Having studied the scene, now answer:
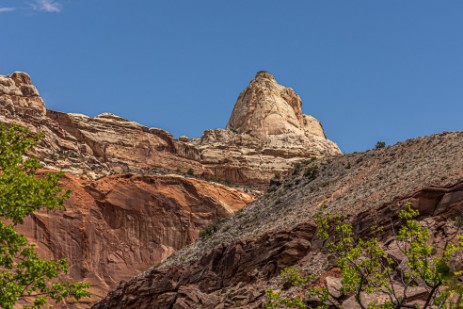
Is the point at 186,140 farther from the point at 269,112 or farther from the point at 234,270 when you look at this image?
the point at 234,270

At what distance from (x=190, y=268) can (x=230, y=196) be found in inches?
1545

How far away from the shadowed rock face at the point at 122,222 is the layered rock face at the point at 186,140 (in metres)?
9.09

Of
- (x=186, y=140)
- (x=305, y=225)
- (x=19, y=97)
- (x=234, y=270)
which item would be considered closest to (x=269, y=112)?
(x=186, y=140)

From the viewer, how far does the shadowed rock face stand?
7325 cm

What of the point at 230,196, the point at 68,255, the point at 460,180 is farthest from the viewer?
the point at 230,196

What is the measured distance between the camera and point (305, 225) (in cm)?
4088

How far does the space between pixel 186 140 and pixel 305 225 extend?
7761 centimetres

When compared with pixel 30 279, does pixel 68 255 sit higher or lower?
higher

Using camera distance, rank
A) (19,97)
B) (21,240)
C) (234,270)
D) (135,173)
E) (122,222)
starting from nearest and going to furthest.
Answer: (21,240)
(234,270)
(122,222)
(135,173)
(19,97)

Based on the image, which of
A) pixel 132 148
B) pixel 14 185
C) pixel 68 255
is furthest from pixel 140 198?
pixel 14 185

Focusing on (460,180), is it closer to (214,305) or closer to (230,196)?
(214,305)

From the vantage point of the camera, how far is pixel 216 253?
46.3 m

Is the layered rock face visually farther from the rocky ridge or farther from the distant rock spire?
the rocky ridge

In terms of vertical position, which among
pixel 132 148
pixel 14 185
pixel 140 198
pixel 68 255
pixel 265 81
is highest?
pixel 265 81
